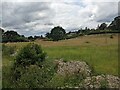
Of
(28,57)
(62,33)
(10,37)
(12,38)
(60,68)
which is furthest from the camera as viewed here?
(62,33)

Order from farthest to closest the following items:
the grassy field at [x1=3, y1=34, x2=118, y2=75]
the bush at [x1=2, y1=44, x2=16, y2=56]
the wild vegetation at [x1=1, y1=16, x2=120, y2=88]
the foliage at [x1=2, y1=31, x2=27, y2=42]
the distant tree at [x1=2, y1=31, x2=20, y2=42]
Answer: the distant tree at [x1=2, y1=31, x2=20, y2=42] → the foliage at [x1=2, y1=31, x2=27, y2=42] → the bush at [x1=2, y1=44, x2=16, y2=56] → the grassy field at [x1=3, y1=34, x2=118, y2=75] → the wild vegetation at [x1=1, y1=16, x2=120, y2=88]

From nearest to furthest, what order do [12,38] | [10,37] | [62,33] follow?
[12,38], [10,37], [62,33]

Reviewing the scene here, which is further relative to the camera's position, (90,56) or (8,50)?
(8,50)

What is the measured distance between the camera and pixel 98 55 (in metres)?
64.7

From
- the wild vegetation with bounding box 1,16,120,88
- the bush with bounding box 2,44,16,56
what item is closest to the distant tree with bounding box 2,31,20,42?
the bush with bounding box 2,44,16,56

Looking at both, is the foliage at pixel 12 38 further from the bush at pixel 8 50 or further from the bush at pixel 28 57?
the bush at pixel 28 57

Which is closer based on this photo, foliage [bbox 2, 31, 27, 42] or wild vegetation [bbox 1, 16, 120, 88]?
wild vegetation [bbox 1, 16, 120, 88]

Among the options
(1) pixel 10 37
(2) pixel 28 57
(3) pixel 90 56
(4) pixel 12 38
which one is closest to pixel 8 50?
(3) pixel 90 56

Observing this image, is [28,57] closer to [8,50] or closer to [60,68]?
[60,68]

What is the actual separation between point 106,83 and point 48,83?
9001mm

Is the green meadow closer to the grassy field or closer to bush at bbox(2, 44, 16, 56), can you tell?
the grassy field

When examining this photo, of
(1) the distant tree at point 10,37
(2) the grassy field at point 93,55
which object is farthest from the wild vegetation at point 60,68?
(1) the distant tree at point 10,37

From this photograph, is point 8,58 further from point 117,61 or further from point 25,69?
point 117,61

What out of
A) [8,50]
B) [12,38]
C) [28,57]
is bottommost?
[28,57]
